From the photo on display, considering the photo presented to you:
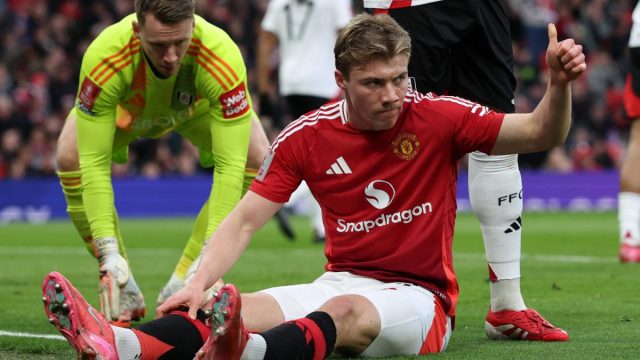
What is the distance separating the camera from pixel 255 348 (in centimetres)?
391

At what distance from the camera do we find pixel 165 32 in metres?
5.57

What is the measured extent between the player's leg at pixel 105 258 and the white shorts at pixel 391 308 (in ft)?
3.51

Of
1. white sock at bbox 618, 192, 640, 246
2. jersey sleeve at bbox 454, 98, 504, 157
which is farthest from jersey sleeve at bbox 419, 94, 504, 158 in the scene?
white sock at bbox 618, 192, 640, 246

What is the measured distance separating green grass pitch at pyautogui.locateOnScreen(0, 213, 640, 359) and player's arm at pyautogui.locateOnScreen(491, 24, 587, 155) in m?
0.83

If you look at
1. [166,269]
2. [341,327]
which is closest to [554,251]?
[166,269]

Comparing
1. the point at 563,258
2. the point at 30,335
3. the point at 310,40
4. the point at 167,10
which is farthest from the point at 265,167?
the point at 310,40

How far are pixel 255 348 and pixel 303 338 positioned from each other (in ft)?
0.62

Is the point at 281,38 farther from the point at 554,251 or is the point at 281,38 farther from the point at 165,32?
the point at 165,32

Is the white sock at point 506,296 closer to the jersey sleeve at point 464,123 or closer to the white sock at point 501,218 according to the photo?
the white sock at point 501,218

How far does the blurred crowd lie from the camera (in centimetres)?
1898

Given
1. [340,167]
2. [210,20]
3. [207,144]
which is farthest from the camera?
[210,20]

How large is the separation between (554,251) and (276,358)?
21.9 feet

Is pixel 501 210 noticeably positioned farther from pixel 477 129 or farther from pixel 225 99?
pixel 225 99

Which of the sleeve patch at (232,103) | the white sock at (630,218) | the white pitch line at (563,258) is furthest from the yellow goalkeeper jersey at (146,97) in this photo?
the white pitch line at (563,258)
